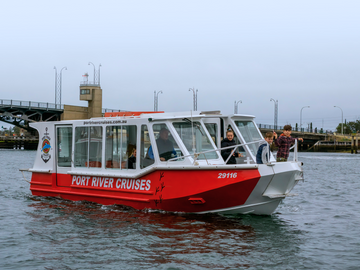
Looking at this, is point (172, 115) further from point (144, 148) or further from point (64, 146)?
point (64, 146)

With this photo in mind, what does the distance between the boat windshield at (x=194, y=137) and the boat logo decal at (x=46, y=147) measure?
183 inches

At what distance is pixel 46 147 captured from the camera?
45.4 ft

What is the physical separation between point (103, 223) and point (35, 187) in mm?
4310

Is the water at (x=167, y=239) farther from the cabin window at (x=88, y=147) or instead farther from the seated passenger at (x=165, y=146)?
the seated passenger at (x=165, y=146)

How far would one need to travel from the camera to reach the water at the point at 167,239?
26.0 ft

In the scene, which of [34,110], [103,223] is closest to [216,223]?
[103,223]

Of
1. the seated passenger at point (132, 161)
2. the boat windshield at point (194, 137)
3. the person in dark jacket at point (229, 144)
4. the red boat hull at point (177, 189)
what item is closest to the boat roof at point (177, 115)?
the boat windshield at point (194, 137)

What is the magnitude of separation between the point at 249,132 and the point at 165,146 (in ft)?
7.44

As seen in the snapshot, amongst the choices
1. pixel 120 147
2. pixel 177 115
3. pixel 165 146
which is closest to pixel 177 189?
pixel 165 146

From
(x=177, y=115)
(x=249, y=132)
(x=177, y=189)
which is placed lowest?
(x=177, y=189)

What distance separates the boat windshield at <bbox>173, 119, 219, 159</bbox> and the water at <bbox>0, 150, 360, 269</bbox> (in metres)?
1.58

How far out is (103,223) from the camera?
35.0 feet

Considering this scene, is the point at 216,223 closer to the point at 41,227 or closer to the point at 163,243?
the point at 163,243

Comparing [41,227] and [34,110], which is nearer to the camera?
[41,227]
